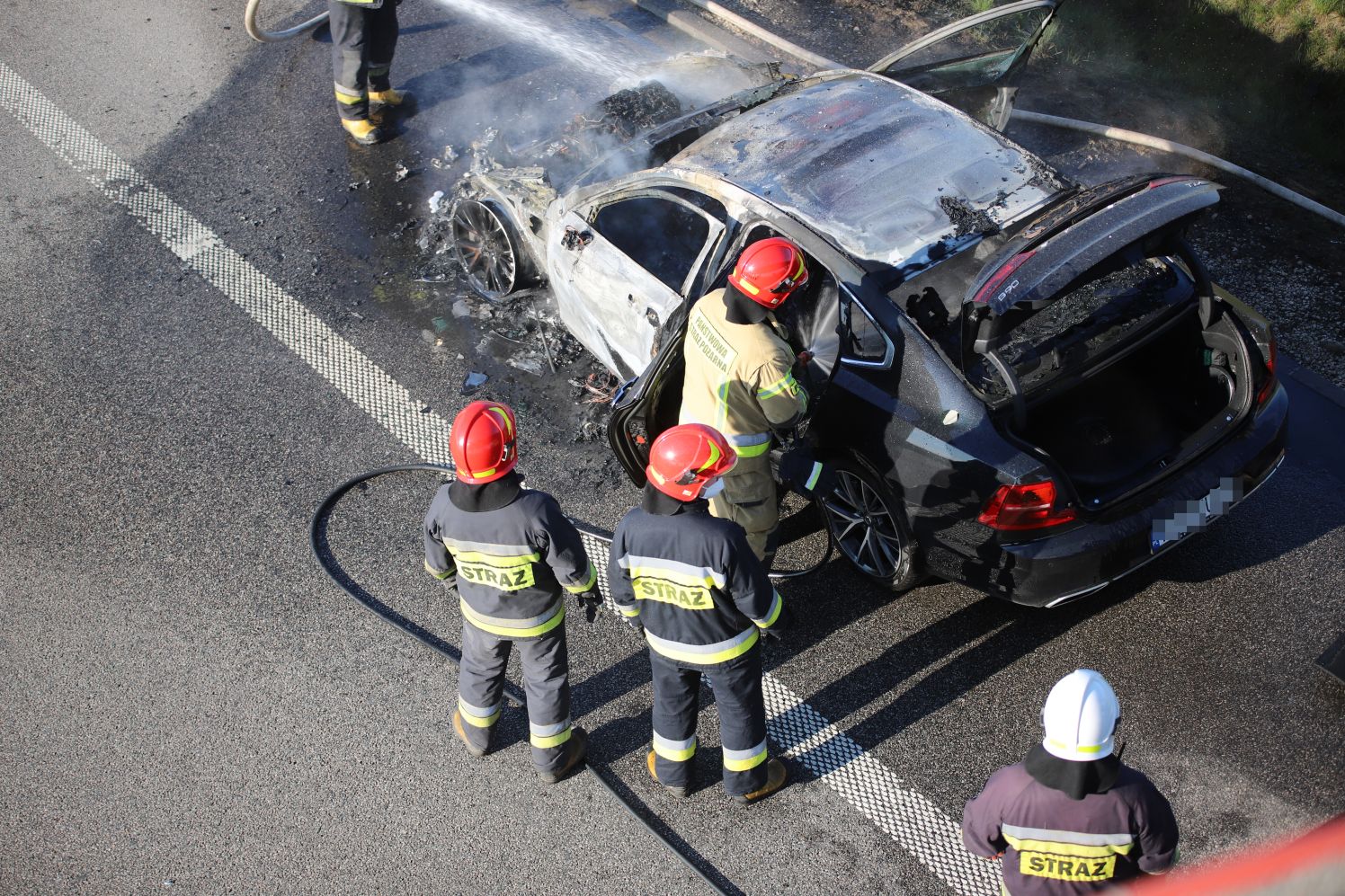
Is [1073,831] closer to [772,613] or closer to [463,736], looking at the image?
[772,613]

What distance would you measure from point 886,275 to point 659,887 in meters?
2.68

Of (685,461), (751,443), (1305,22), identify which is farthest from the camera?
(1305,22)

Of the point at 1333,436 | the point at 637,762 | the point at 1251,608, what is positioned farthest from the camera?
the point at 1333,436

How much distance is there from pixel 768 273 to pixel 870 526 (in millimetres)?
1346

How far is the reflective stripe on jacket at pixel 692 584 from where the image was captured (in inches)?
146

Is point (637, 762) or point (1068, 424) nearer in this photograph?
point (637, 762)

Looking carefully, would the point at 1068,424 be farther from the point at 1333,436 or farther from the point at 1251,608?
the point at 1333,436

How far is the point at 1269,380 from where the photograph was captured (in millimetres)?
4789

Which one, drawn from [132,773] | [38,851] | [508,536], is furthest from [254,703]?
[508,536]

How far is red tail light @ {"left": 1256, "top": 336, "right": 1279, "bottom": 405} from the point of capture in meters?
4.75

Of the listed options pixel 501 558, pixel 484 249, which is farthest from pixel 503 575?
pixel 484 249

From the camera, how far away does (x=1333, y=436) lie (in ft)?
18.6

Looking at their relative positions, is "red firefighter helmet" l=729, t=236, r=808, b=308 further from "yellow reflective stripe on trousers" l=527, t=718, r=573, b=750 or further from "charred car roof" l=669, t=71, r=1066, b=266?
"yellow reflective stripe on trousers" l=527, t=718, r=573, b=750

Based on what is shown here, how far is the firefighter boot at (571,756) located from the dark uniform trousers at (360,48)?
5.56 metres
